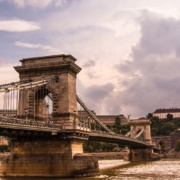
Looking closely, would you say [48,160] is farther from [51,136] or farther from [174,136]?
[174,136]

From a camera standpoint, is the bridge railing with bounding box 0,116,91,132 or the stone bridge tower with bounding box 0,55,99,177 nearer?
the bridge railing with bounding box 0,116,91,132

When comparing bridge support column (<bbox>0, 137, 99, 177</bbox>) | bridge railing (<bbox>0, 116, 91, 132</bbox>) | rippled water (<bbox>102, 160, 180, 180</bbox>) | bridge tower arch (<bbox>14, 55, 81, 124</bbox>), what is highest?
bridge tower arch (<bbox>14, 55, 81, 124</bbox>)

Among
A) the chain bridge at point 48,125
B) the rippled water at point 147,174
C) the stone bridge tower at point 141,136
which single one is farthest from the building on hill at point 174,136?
the chain bridge at point 48,125

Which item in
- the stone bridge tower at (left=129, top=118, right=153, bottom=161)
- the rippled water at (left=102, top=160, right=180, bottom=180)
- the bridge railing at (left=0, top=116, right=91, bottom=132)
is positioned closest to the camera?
the bridge railing at (left=0, top=116, right=91, bottom=132)

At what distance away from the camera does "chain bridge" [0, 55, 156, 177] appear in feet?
120

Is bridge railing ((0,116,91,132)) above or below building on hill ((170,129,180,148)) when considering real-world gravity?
below

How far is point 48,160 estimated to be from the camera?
37.8 m

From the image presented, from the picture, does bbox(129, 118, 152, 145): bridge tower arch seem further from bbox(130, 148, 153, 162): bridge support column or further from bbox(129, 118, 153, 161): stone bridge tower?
bbox(130, 148, 153, 162): bridge support column

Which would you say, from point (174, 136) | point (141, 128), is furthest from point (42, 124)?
point (174, 136)

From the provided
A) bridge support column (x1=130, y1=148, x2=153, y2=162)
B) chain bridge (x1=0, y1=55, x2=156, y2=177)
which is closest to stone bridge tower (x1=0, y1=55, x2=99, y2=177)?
chain bridge (x1=0, y1=55, x2=156, y2=177)

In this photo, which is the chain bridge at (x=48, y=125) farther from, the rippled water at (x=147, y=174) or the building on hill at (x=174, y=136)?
the building on hill at (x=174, y=136)

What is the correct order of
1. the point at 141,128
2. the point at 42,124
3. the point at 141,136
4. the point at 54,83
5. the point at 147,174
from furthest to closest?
1. the point at 141,128
2. the point at 141,136
3. the point at 54,83
4. the point at 147,174
5. the point at 42,124

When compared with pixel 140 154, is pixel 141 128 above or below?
above

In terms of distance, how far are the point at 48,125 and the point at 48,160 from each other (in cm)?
416
